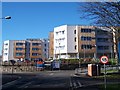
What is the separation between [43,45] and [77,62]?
79.4 m

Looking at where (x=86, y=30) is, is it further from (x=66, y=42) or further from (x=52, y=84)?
(x=52, y=84)

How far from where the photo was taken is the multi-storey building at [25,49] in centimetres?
15462

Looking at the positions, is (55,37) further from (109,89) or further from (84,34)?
(109,89)

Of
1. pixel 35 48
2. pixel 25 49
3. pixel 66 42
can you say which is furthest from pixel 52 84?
pixel 35 48

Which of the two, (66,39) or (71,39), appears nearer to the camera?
(66,39)

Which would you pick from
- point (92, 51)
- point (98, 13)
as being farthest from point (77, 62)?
point (98, 13)

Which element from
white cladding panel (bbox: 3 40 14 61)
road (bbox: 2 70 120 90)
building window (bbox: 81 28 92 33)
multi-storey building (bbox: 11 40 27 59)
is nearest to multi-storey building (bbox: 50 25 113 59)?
building window (bbox: 81 28 92 33)

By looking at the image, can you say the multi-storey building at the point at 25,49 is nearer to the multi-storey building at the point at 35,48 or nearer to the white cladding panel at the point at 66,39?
the multi-storey building at the point at 35,48

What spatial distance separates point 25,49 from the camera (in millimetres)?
155750

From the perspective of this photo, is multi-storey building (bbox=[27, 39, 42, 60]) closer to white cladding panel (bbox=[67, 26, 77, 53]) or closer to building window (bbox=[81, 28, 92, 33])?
white cladding panel (bbox=[67, 26, 77, 53])

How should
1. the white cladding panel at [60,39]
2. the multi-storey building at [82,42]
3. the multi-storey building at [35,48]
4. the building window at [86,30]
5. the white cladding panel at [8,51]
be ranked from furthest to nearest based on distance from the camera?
the multi-storey building at [35,48] < the white cladding panel at [8,51] < the white cladding panel at [60,39] < the building window at [86,30] < the multi-storey building at [82,42]

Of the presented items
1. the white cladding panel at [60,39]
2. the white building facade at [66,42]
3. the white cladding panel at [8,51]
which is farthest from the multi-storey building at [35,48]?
the white building facade at [66,42]

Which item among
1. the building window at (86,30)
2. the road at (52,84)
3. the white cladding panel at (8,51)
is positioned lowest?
the road at (52,84)

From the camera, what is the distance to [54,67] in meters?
77.8
